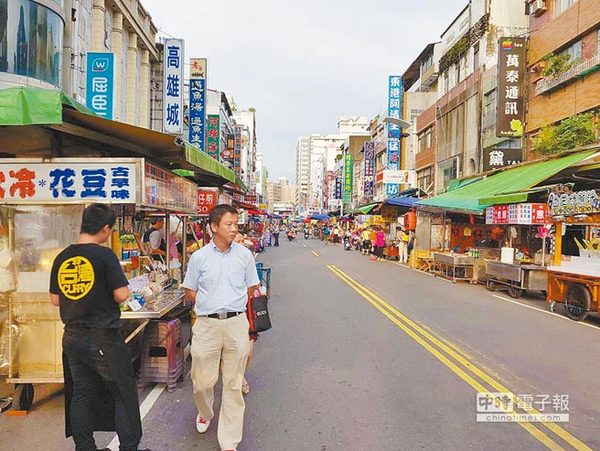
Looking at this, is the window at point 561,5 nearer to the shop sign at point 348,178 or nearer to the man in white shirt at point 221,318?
the man in white shirt at point 221,318

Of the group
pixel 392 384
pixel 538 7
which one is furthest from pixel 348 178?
pixel 392 384

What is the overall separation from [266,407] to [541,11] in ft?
70.4

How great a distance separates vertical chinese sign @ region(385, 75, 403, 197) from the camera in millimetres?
35031

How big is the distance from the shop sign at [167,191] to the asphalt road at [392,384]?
2.22m

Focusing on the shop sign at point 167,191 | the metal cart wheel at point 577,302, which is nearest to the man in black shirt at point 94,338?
the shop sign at point 167,191

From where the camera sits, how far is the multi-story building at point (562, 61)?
1661cm

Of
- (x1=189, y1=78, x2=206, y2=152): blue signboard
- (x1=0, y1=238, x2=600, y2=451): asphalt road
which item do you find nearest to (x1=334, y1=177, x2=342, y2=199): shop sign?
(x1=189, y1=78, x2=206, y2=152): blue signboard

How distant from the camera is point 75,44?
1560 centimetres

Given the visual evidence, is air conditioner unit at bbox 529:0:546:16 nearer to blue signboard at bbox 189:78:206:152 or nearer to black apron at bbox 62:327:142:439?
blue signboard at bbox 189:78:206:152

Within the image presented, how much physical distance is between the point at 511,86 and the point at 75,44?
55.6 feet

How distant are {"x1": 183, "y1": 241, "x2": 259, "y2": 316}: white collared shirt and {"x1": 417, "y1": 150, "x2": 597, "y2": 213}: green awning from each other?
11.6m

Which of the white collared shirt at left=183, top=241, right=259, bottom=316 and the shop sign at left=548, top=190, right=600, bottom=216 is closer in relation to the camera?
the white collared shirt at left=183, top=241, right=259, bottom=316

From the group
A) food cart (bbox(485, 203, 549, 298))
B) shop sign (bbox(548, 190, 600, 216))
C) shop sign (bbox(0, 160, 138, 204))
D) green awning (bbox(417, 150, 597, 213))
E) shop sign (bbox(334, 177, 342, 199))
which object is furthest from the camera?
shop sign (bbox(334, 177, 342, 199))

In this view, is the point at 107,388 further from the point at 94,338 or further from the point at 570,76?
the point at 570,76
